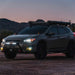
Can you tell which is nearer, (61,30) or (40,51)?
(40,51)

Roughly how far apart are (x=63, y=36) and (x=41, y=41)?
6.19 feet

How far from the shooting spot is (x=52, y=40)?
1717 cm

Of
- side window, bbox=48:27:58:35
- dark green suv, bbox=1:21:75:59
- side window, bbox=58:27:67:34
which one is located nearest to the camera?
dark green suv, bbox=1:21:75:59

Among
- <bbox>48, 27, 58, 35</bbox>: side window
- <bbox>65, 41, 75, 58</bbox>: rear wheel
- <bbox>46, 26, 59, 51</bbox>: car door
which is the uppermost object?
<bbox>48, 27, 58, 35</bbox>: side window

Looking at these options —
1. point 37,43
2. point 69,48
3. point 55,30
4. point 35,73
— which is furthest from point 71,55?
point 35,73

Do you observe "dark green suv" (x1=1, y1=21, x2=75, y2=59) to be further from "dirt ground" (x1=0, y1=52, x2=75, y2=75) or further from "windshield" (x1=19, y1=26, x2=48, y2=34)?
"dirt ground" (x1=0, y1=52, x2=75, y2=75)

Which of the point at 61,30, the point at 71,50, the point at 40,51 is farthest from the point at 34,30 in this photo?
the point at 71,50

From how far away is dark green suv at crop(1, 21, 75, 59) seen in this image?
16016 mm

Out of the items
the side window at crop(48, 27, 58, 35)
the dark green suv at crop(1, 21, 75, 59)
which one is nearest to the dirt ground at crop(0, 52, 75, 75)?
the dark green suv at crop(1, 21, 75, 59)

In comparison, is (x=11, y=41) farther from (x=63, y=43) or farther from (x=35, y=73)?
(x=35, y=73)

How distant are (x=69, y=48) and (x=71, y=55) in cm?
43

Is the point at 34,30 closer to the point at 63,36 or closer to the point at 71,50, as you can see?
the point at 63,36

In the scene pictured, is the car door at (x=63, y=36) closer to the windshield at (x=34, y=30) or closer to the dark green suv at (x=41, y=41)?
the dark green suv at (x=41, y=41)

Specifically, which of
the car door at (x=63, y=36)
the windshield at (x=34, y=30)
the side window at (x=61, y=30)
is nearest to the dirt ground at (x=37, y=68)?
the windshield at (x=34, y=30)
